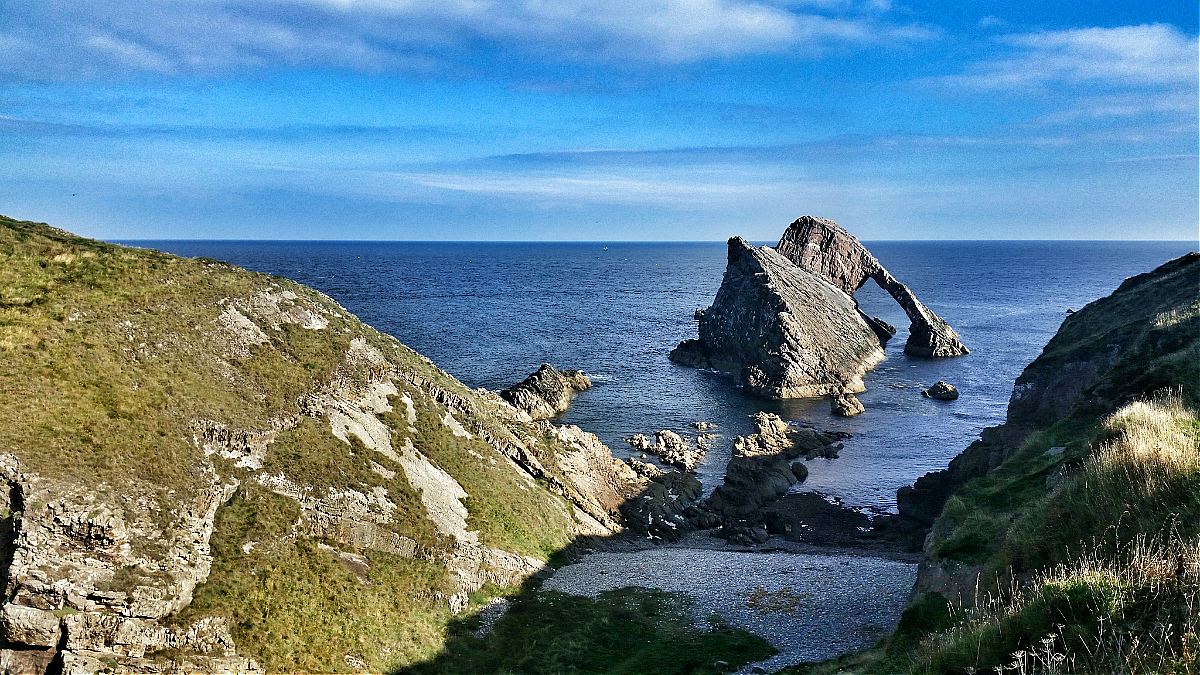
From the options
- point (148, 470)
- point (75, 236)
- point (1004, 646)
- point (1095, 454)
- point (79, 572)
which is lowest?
point (79, 572)

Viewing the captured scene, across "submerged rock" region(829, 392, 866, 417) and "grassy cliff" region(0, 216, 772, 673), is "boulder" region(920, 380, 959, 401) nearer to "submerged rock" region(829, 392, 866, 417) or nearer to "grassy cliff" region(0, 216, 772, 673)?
"submerged rock" region(829, 392, 866, 417)

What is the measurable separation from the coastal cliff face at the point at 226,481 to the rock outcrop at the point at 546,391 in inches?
1002

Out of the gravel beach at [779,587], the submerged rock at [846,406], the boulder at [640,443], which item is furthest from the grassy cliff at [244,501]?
the submerged rock at [846,406]

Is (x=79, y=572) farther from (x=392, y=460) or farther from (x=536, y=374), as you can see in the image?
(x=536, y=374)

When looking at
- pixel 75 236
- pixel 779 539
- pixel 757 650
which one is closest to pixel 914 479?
pixel 779 539

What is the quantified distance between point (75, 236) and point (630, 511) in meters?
36.8

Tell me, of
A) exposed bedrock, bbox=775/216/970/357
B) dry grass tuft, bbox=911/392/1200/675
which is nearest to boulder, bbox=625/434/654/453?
dry grass tuft, bbox=911/392/1200/675

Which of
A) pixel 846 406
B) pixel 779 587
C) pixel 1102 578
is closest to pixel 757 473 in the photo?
pixel 779 587

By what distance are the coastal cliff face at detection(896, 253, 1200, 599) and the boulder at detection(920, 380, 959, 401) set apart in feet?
64.9

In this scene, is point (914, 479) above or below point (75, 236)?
below

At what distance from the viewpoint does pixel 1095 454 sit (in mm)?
21750

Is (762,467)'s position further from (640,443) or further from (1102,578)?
Result: (1102,578)

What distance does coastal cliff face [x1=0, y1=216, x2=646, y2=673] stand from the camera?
2286cm

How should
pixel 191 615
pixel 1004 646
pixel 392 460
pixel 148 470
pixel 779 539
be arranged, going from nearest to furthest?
pixel 1004 646 → pixel 191 615 → pixel 148 470 → pixel 392 460 → pixel 779 539
